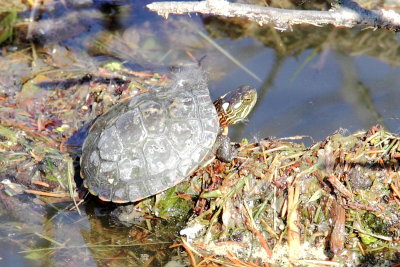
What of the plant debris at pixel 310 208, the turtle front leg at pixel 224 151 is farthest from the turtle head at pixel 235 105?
the plant debris at pixel 310 208

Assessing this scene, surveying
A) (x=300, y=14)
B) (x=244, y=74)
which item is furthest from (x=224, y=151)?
(x=244, y=74)

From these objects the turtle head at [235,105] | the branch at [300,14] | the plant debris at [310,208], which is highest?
the branch at [300,14]

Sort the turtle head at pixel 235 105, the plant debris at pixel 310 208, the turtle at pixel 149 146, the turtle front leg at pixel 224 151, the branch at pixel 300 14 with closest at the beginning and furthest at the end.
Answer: the branch at pixel 300 14
the plant debris at pixel 310 208
the turtle at pixel 149 146
the turtle front leg at pixel 224 151
the turtle head at pixel 235 105

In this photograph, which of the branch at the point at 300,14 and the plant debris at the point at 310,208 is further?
the plant debris at the point at 310,208

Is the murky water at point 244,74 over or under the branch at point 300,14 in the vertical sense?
under

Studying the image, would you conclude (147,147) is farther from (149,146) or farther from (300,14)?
(300,14)

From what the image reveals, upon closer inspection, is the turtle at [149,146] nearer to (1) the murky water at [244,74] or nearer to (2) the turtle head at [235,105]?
(2) the turtle head at [235,105]

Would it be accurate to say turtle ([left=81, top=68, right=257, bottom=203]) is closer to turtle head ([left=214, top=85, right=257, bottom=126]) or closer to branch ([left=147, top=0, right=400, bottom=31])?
turtle head ([left=214, top=85, right=257, bottom=126])

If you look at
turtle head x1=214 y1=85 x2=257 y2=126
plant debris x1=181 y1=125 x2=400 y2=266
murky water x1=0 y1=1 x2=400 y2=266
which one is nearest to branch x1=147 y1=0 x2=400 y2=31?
plant debris x1=181 y1=125 x2=400 y2=266
